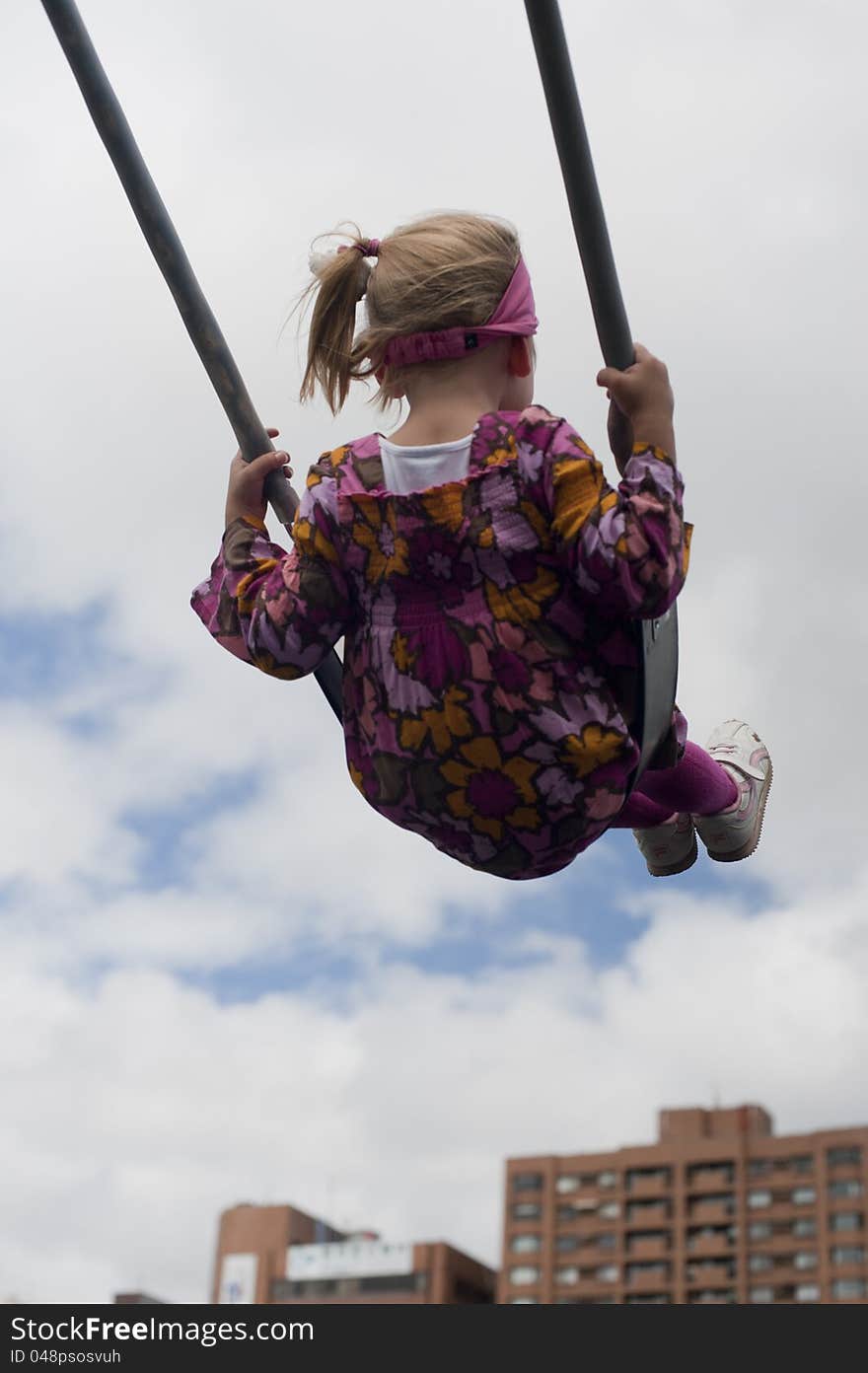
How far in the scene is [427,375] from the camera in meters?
2.69

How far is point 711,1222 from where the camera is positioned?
3401 inches

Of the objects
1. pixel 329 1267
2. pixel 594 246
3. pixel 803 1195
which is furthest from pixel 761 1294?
pixel 594 246

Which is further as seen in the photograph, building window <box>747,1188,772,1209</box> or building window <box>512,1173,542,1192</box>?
building window <box>512,1173,542,1192</box>

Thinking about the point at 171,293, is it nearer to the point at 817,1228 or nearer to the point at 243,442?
the point at 243,442

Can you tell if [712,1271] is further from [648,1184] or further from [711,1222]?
[648,1184]

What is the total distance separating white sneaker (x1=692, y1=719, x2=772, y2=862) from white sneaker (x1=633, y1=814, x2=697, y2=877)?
2.1 inches

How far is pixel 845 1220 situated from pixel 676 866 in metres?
87.0

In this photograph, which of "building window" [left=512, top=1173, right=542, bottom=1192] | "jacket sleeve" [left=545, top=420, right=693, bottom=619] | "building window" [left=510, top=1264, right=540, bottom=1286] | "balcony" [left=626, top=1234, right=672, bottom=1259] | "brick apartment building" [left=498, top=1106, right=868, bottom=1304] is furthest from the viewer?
"building window" [left=512, top=1173, right=542, bottom=1192]

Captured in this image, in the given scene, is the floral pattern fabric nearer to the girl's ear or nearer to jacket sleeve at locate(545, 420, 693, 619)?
jacket sleeve at locate(545, 420, 693, 619)

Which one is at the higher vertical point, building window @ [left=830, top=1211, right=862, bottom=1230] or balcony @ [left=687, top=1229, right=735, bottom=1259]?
building window @ [left=830, top=1211, right=862, bottom=1230]

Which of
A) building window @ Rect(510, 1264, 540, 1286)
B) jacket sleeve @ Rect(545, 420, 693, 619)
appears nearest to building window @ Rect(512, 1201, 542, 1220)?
building window @ Rect(510, 1264, 540, 1286)

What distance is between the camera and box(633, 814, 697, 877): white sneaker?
366 cm

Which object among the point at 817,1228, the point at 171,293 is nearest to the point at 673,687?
the point at 171,293

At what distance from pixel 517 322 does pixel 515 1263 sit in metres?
90.9
